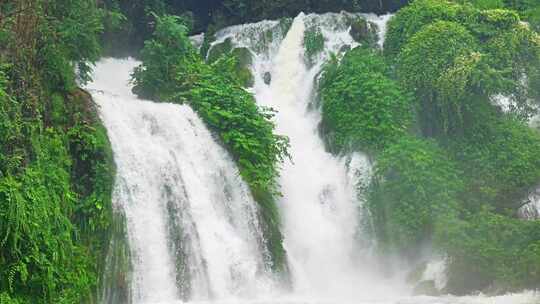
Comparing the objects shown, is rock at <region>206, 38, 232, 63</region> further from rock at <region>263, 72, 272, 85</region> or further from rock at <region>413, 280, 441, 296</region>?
rock at <region>413, 280, 441, 296</region>

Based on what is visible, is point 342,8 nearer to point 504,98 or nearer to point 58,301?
point 504,98

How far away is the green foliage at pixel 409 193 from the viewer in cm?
1641

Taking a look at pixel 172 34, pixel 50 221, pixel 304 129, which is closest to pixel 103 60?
pixel 172 34

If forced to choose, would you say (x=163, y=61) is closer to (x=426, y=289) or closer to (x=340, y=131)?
(x=340, y=131)

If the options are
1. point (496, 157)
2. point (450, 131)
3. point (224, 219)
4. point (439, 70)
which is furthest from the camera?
point (439, 70)

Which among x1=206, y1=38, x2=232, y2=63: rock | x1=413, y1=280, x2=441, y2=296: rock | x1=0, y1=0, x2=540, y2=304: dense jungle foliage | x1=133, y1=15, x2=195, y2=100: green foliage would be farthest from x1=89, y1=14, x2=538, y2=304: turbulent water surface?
x1=206, y1=38, x2=232, y2=63: rock

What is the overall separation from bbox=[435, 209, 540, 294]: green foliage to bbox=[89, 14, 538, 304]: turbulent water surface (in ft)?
1.80

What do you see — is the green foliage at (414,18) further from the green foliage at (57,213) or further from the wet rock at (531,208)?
the green foliage at (57,213)

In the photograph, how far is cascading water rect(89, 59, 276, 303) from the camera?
13.1 meters

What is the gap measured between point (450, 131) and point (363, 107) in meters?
2.37

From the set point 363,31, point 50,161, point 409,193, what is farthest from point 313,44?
point 50,161

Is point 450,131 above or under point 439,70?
under

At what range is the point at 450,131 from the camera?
61.4ft

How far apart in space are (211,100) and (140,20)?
8.42 m
